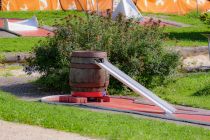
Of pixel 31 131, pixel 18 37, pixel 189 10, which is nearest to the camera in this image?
pixel 31 131

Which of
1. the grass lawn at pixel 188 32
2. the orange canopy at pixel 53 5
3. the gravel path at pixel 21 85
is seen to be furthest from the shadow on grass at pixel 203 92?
the orange canopy at pixel 53 5

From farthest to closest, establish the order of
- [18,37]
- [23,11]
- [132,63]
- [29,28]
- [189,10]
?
1. [189,10]
2. [23,11]
3. [29,28]
4. [18,37]
5. [132,63]

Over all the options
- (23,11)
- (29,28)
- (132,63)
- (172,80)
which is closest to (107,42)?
(132,63)

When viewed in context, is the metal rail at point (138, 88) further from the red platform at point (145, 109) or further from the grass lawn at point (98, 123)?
the grass lawn at point (98, 123)

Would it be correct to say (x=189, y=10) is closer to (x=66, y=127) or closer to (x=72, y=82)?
(x=72, y=82)

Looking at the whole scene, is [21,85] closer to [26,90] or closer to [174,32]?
[26,90]

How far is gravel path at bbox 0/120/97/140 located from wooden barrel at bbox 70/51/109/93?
326 cm

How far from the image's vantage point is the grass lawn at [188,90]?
43.4 ft

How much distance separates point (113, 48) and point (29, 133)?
5763 millimetres

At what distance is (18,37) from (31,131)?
50.1 ft

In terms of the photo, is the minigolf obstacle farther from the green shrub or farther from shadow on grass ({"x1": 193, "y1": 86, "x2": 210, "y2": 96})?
shadow on grass ({"x1": 193, "y1": 86, "x2": 210, "y2": 96})

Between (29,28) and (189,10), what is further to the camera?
(189,10)

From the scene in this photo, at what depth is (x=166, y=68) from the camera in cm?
1485

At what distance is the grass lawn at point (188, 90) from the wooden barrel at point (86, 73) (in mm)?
1472
